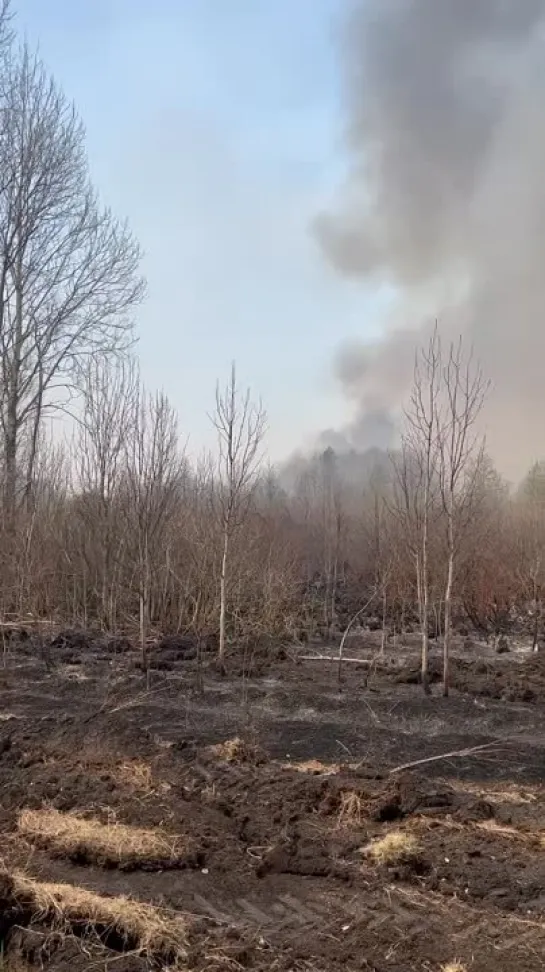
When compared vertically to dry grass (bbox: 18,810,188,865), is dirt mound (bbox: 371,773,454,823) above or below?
above

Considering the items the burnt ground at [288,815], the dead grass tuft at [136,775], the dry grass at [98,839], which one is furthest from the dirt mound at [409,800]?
the dead grass tuft at [136,775]

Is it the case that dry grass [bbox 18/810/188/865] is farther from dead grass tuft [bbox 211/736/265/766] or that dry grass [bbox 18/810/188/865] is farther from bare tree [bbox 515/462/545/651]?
bare tree [bbox 515/462/545/651]

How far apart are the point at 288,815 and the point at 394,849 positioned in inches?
34.5

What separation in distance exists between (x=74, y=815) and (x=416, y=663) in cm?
674

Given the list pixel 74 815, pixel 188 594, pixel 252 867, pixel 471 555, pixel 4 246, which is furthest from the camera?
pixel 4 246

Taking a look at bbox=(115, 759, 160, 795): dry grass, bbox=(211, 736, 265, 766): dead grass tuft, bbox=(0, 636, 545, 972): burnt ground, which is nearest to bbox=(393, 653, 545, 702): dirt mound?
bbox=(0, 636, 545, 972): burnt ground

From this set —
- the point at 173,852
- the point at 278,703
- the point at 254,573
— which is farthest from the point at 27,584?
the point at 173,852

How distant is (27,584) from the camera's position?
42.8ft

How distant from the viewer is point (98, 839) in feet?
15.8

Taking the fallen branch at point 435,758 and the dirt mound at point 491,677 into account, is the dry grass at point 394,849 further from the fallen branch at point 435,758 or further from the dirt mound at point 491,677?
the dirt mound at point 491,677

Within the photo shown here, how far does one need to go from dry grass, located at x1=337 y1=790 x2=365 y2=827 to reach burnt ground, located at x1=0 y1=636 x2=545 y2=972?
0.05 feet

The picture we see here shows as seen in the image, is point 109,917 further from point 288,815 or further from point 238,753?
point 238,753

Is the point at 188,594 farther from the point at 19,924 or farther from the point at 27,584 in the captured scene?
A: the point at 19,924

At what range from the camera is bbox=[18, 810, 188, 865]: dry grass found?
183 inches
